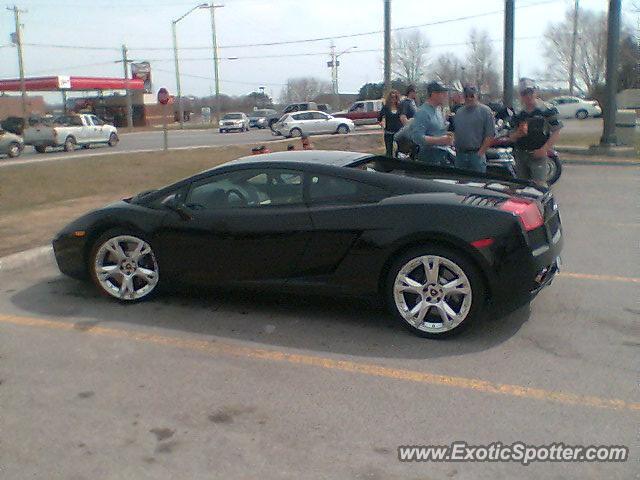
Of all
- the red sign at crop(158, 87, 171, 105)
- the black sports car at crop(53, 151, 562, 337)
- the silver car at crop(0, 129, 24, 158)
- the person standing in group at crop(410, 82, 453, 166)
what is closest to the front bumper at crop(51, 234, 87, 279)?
the black sports car at crop(53, 151, 562, 337)

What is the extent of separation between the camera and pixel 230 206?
5.17 meters

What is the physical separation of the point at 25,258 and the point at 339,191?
3.86m

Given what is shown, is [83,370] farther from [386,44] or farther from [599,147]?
[386,44]

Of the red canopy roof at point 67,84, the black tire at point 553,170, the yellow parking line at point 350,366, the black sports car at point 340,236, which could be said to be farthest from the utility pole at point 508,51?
the red canopy roof at point 67,84

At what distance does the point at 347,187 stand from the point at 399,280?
32.3 inches

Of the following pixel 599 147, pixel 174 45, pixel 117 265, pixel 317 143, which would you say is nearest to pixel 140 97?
pixel 174 45

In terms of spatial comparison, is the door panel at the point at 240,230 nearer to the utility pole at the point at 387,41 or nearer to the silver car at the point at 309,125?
the utility pole at the point at 387,41

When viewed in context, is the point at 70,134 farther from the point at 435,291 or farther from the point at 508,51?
the point at 435,291

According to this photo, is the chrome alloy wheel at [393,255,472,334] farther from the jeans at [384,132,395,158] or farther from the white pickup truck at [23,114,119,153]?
the white pickup truck at [23,114,119,153]

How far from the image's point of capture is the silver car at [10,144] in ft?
83.8

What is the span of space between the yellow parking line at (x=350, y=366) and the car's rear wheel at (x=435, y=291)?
574 millimetres

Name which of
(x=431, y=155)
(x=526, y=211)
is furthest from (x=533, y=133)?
(x=526, y=211)

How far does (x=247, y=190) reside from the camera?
17.0ft

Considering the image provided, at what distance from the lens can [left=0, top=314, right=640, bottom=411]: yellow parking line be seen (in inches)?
139
